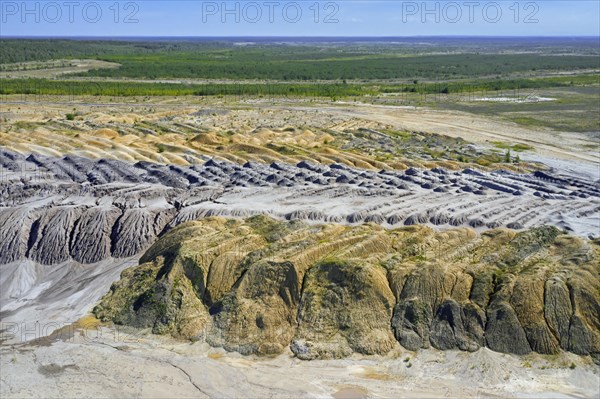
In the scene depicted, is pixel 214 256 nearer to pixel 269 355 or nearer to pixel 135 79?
pixel 269 355

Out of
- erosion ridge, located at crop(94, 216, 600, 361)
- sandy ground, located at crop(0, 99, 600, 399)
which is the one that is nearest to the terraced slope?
erosion ridge, located at crop(94, 216, 600, 361)

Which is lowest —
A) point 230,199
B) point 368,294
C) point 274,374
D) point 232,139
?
point 274,374

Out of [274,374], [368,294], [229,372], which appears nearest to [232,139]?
[368,294]

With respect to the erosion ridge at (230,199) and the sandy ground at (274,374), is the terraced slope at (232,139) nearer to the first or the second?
the erosion ridge at (230,199)

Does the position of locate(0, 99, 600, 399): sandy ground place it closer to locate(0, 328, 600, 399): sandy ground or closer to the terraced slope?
locate(0, 328, 600, 399): sandy ground

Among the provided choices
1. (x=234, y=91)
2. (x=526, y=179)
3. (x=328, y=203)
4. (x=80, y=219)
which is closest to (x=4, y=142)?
(x=80, y=219)

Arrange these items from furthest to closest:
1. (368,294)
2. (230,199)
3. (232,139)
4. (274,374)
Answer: (232,139) < (230,199) < (368,294) < (274,374)

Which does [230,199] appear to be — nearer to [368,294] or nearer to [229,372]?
[368,294]
